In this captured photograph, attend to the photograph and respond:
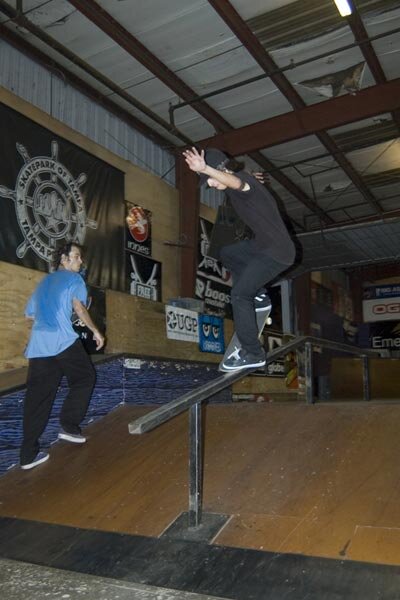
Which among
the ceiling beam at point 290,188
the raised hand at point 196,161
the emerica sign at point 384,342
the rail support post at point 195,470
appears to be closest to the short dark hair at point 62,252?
the raised hand at point 196,161

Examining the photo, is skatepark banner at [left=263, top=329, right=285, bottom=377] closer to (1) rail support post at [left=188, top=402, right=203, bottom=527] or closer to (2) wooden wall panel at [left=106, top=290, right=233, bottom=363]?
(2) wooden wall panel at [left=106, top=290, right=233, bottom=363]

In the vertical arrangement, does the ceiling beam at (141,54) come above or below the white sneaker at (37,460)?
above

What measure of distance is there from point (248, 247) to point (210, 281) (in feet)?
22.3

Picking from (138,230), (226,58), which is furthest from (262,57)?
(138,230)

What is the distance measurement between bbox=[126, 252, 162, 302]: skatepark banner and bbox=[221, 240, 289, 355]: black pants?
15.7ft

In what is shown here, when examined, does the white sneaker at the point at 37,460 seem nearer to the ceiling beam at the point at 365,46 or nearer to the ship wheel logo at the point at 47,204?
the ship wheel logo at the point at 47,204

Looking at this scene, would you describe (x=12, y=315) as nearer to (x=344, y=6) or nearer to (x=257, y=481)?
(x=257, y=481)

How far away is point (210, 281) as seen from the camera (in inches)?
403

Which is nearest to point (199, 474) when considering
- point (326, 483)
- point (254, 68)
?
point (326, 483)

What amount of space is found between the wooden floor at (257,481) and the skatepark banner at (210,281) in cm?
575

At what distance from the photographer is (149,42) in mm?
6871

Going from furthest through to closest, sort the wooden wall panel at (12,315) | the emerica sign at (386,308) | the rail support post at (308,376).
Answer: the emerica sign at (386,308) → the wooden wall panel at (12,315) → the rail support post at (308,376)

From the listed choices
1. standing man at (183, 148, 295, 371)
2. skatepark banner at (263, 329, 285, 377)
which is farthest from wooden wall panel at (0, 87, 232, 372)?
standing man at (183, 148, 295, 371)

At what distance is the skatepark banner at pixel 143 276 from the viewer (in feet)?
26.9
